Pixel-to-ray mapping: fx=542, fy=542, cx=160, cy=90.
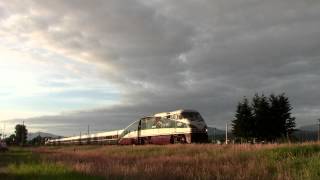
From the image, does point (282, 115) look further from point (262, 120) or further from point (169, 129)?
point (169, 129)

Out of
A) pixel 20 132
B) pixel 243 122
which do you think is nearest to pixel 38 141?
pixel 20 132

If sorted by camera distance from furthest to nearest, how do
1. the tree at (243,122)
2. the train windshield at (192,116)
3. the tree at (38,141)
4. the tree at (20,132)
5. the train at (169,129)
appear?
the tree at (20,132), the tree at (38,141), the tree at (243,122), the train windshield at (192,116), the train at (169,129)

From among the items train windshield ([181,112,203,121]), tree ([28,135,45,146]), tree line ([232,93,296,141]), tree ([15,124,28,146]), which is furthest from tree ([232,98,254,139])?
tree ([15,124,28,146])

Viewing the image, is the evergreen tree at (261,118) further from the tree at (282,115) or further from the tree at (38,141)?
the tree at (38,141)

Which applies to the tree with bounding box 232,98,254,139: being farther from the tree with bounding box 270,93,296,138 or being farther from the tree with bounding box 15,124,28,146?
the tree with bounding box 15,124,28,146

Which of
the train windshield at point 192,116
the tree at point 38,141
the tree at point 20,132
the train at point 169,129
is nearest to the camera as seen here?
the train at point 169,129

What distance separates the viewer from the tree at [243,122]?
6156 centimetres

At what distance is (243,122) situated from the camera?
2443 inches

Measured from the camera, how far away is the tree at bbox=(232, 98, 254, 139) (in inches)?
2424

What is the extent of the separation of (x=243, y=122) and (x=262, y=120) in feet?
7.47

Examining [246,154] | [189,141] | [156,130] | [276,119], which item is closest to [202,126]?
[189,141]

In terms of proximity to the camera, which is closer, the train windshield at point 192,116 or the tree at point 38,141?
the train windshield at point 192,116

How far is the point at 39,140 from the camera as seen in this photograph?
134125 millimetres

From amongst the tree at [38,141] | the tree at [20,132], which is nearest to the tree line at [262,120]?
the tree at [38,141]
